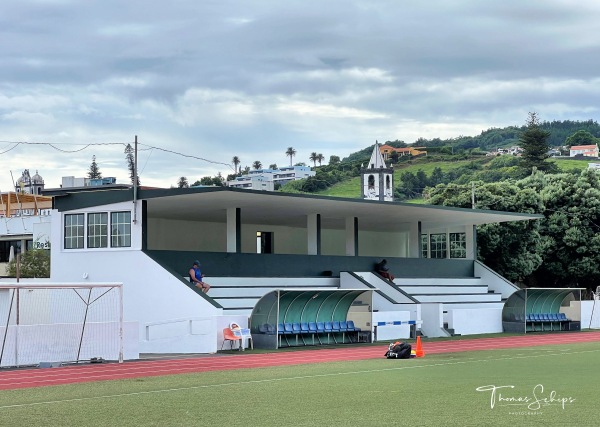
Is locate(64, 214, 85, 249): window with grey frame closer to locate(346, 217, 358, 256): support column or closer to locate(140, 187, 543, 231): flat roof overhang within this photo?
locate(140, 187, 543, 231): flat roof overhang

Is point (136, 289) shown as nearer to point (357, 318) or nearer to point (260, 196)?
point (260, 196)

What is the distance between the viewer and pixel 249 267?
3809 centimetres

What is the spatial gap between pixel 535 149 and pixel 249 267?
9893 cm

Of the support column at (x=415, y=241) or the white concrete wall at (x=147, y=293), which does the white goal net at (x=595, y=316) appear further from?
the white concrete wall at (x=147, y=293)

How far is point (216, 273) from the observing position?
120ft

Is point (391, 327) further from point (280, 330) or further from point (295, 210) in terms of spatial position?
point (295, 210)

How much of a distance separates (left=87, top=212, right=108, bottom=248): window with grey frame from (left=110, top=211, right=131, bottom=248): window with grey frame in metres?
0.29

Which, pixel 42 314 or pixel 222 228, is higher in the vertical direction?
pixel 222 228

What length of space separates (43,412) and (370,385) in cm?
595

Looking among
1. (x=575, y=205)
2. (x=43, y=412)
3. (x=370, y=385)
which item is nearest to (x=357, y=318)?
(x=370, y=385)

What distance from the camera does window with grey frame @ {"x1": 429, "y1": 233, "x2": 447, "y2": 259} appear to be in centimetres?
5369

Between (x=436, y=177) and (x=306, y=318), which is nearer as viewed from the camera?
(x=306, y=318)

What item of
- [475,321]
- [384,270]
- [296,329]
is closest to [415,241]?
[384,270]

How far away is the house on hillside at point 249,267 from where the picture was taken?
31.7 metres
